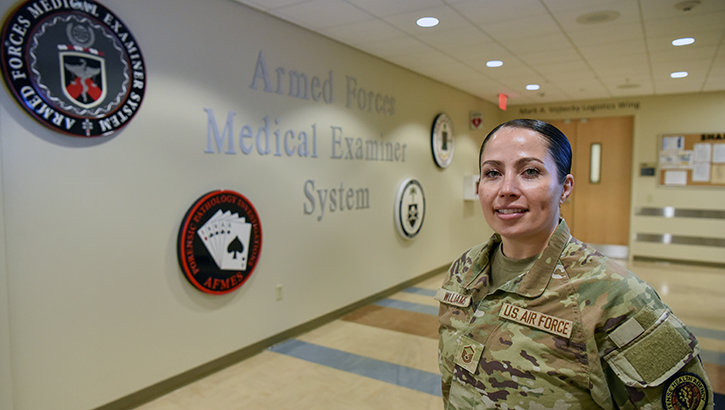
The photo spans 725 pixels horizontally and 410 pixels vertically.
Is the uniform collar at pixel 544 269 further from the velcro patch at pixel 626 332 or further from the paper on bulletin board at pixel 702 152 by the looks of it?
the paper on bulletin board at pixel 702 152

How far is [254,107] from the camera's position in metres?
3.69

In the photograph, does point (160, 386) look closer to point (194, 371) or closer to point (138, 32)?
point (194, 371)

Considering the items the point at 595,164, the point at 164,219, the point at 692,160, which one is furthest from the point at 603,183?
the point at 164,219

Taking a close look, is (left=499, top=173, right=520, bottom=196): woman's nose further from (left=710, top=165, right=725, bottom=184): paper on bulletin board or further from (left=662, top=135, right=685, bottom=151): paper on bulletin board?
(left=710, top=165, right=725, bottom=184): paper on bulletin board

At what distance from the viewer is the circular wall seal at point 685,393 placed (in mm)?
911

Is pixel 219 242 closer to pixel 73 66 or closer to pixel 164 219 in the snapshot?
pixel 164 219

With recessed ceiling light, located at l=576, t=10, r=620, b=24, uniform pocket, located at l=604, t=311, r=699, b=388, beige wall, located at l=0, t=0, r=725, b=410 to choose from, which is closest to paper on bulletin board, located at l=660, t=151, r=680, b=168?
recessed ceiling light, located at l=576, t=10, r=620, b=24

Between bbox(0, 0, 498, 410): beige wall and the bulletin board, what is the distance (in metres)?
5.69

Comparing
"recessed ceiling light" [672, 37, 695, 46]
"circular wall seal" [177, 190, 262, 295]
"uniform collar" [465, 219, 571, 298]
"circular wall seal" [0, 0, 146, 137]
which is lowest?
"circular wall seal" [177, 190, 262, 295]

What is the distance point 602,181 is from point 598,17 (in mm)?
5388

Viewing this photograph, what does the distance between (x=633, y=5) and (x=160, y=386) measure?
4.47m

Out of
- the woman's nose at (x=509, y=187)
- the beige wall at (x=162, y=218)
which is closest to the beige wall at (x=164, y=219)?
the beige wall at (x=162, y=218)

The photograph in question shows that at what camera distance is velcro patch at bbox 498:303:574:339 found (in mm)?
1002

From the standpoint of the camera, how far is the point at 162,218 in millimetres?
3068
